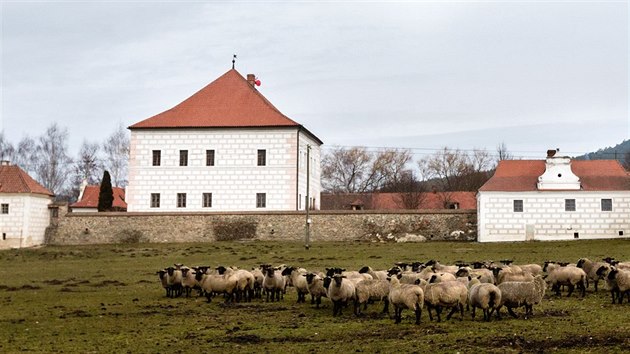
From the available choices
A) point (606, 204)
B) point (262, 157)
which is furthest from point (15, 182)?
point (606, 204)

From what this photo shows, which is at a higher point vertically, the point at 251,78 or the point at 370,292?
the point at 251,78

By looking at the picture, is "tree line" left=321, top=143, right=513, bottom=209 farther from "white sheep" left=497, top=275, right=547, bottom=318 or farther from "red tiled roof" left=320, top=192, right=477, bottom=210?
"white sheep" left=497, top=275, right=547, bottom=318

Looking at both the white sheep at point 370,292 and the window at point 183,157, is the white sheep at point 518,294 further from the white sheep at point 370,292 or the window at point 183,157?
the window at point 183,157

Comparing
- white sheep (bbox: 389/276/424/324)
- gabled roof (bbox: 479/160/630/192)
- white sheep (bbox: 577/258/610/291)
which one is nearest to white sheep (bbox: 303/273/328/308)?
white sheep (bbox: 389/276/424/324)

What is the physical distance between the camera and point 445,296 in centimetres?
1622

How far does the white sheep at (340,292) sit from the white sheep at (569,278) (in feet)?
19.5

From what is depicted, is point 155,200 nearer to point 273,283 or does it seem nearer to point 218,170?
point 218,170

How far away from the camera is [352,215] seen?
47969mm

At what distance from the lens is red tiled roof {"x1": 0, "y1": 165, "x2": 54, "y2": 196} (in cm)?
5066

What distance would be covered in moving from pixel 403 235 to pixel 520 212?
278 inches

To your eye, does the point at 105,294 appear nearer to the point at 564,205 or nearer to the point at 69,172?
the point at 564,205

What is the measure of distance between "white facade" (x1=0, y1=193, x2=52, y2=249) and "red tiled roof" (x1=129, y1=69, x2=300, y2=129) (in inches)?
356

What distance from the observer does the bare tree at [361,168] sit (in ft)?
306

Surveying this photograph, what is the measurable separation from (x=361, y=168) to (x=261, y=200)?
135 feet
